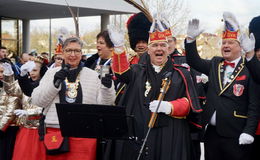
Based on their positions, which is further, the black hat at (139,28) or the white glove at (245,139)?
the black hat at (139,28)

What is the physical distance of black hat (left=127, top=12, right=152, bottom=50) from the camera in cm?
598

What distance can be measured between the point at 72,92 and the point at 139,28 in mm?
2128

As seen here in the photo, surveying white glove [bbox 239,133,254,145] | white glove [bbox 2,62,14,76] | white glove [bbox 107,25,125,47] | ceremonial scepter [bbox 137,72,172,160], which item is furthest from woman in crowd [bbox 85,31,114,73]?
white glove [bbox 239,133,254,145]

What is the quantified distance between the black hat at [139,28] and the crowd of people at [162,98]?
160 cm

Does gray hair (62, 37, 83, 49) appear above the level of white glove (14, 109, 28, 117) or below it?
above

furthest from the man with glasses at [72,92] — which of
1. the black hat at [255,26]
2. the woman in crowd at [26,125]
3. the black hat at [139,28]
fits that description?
the black hat at [255,26]

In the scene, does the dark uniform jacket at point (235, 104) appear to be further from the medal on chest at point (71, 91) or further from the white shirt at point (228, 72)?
the medal on chest at point (71, 91)

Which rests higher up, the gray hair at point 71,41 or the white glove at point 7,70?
the gray hair at point 71,41

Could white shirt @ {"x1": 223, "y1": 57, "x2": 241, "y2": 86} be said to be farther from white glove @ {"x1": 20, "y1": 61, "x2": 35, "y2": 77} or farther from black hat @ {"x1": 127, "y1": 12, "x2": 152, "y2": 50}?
white glove @ {"x1": 20, "y1": 61, "x2": 35, "y2": 77}

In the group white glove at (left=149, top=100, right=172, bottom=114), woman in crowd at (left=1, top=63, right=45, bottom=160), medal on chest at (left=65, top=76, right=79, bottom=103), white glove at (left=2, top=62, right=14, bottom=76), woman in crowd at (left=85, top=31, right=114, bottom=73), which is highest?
woman in crowd at (left=85, top=31, right=114, bottom=73)

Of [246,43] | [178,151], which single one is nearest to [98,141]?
[178,151]

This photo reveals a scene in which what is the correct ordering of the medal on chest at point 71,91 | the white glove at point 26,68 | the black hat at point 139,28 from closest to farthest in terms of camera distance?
the medal on chest at point 71,91 < the white glove at point 26,68 < the black hat at point 139,28

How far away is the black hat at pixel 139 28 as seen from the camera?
5.98 m

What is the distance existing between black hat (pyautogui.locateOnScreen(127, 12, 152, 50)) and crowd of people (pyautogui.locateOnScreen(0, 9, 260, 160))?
160 centimetres
